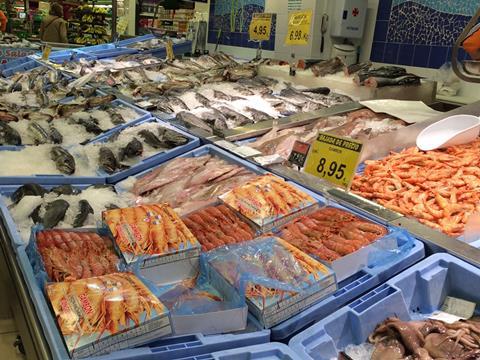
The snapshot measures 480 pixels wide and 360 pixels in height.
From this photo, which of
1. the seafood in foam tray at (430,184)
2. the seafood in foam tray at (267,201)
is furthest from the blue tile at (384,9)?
the seafood in foam tray at (267,201)

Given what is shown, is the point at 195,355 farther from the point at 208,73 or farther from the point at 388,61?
the point at 388,61

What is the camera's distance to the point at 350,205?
103 inches

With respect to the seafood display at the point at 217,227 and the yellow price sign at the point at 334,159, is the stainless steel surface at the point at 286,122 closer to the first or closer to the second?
the yellow price sign at the point at 334,159

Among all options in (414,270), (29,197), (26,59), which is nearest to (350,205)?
(414,270)

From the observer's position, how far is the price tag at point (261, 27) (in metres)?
6.20

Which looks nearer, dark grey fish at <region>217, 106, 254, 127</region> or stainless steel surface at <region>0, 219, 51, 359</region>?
stainless steel surface at <region>0, 219, 51, 359</region>

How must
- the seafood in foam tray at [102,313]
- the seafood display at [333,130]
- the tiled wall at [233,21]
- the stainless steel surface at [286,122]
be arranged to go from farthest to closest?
the tiled wall at [233,21]
the stainless steel surface at [286,122]
the seafood display at [333,130]
the seafood in foam tray at [102,313]

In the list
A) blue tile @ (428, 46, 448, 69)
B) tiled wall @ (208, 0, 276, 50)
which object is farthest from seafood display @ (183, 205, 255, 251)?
tiled wall @ (208, 0, 276, 50)

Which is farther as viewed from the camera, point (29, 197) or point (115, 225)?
point (29, 197)

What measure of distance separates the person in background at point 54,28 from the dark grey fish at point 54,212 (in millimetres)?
10691

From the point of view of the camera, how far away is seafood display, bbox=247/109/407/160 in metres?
3.83

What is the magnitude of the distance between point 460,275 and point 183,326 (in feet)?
4.07

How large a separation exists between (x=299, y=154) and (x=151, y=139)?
Answer: 4.61 ft

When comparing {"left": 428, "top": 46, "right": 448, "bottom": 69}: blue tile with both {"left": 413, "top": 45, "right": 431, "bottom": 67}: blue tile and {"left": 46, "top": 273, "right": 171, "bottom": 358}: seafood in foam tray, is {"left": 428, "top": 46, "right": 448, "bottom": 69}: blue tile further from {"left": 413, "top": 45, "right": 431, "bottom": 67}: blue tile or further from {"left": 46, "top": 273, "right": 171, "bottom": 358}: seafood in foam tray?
{"left": 46, "top": 273, "right": 171, "bottom": 358}: seafood in foam tray
